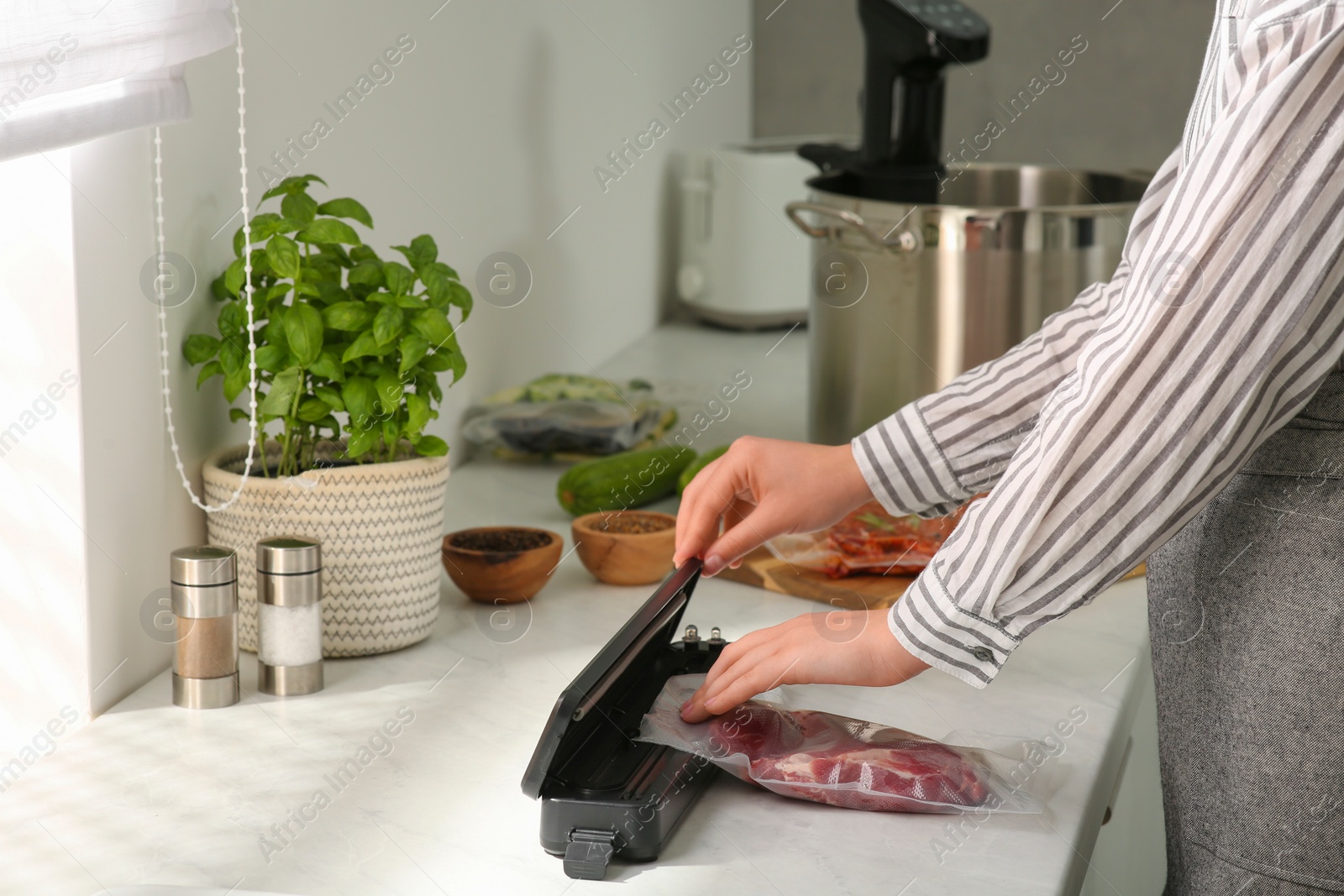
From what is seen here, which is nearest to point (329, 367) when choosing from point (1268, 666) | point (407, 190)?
point (407, 190)

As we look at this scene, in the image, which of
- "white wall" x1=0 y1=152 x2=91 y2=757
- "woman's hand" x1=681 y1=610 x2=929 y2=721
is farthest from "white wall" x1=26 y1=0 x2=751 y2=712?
"woman's hand" x1=681 y1=610 x2=929 y2=721

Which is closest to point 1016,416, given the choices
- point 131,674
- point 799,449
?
point 799,449

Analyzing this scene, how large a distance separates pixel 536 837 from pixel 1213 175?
49 centimetres

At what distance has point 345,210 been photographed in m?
0.97

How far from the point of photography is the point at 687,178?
2160 millimetres

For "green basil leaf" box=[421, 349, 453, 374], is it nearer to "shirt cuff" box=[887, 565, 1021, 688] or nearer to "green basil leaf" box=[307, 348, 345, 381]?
"green basil leaf" box=[307, 348, 345, 381]

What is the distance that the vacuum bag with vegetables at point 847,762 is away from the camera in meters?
0.73

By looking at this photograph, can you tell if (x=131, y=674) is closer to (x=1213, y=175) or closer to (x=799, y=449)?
(x=799, y=449)

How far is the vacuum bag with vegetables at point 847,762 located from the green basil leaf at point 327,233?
420 millimetres

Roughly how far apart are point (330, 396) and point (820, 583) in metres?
0.44

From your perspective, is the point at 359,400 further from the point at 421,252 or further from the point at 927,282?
the point at 927,282

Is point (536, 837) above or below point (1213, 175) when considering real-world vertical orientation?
below

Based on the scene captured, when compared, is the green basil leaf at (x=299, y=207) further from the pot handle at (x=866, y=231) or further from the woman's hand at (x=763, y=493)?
the pot handle at (x=866, y=231)

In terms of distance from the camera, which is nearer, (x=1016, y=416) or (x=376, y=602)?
(x=1016, y=416)
